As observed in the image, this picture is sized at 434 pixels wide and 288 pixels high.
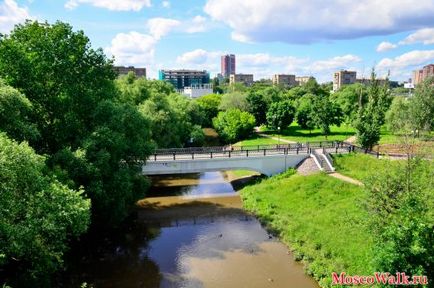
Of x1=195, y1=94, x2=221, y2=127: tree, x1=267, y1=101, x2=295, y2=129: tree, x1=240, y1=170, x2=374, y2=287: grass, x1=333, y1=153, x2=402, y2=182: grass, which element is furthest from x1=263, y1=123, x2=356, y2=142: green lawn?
x1=240, y1=170, x2=374, y2=287: grass

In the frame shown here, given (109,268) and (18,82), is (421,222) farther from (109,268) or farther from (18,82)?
(18,82)

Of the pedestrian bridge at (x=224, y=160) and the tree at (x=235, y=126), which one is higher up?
the tree at (x=235, y=126)

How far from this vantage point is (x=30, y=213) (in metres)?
14.7

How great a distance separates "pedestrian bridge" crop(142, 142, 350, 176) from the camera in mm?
37156

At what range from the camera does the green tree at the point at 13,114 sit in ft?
60.8

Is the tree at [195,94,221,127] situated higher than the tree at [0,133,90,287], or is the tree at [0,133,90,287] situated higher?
the tree at [195,94,221,127]

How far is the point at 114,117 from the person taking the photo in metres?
26.8

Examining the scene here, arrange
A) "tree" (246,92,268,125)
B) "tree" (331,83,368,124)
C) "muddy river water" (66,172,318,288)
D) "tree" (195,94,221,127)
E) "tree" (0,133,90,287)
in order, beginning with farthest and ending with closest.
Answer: "tree" (195,94,221,127)
"tree" (331,83,368,124)
"tree" (246,92,268,125)
"muddy river water" (66,172,318,288)
"tree" (0,133,90,287)

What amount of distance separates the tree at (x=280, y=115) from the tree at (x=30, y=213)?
54.7 metres

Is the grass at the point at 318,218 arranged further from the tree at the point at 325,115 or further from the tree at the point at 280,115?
the tree at the point at 280,115

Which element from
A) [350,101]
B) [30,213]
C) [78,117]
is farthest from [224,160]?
[350,101]

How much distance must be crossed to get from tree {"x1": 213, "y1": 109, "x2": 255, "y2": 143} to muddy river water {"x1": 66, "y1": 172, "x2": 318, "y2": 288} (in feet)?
93.1

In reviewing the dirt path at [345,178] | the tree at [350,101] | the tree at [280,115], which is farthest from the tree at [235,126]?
the dirt path at [345,178]

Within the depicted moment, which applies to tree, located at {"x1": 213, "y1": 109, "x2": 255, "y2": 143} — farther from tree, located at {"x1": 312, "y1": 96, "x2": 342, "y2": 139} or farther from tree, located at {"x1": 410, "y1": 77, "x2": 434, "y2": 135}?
tree, located at {"x1": 410, "y1": 77, "x2": 434, "y2": 135}
